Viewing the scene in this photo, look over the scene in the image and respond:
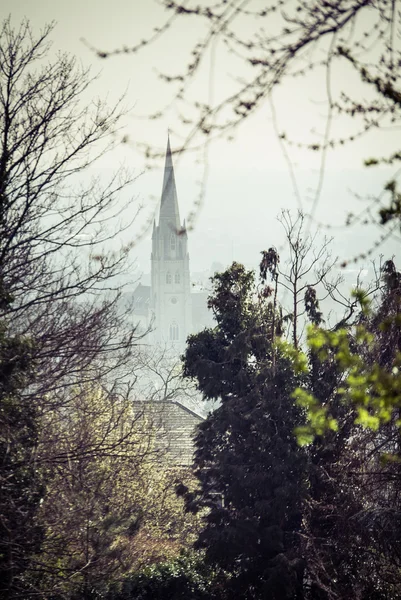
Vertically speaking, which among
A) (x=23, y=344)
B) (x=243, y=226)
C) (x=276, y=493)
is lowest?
(x=276, y=493)

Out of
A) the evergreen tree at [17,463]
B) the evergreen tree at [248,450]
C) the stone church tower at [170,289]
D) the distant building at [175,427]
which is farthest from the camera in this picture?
the stone church tower at [170,289]

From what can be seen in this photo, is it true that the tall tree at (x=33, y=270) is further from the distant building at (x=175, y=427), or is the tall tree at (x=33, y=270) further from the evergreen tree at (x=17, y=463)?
the distant building at (x=175, y=427)

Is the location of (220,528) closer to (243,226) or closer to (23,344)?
(23,344)

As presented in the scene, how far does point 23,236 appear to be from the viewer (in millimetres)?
9953

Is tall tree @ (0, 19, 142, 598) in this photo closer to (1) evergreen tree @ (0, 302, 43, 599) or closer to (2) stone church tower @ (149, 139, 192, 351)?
(1) evergreen tree @ (0, 302, 43, 599)

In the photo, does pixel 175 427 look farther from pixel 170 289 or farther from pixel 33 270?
pixel 170 289

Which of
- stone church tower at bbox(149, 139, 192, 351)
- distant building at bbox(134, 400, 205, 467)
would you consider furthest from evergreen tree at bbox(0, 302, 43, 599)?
stone church tower at bbox(149, 139, 192, 351)

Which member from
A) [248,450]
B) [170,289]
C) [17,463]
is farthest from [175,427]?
[170,289]

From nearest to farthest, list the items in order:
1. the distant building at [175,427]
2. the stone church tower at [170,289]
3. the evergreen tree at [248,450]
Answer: the evergreen tree at [248,450]
the distant building at [175,427]
the stone church tower at [170,289]

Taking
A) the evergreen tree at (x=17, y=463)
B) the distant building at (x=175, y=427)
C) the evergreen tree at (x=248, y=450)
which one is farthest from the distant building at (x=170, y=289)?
the evergreen tree at (x=17, y=463)

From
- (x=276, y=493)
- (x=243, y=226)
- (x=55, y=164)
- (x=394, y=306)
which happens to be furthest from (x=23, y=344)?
(x=243, y=226)

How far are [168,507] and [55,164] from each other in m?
12.6

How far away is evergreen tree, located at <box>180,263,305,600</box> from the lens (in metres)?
13.2

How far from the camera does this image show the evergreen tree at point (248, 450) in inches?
521
